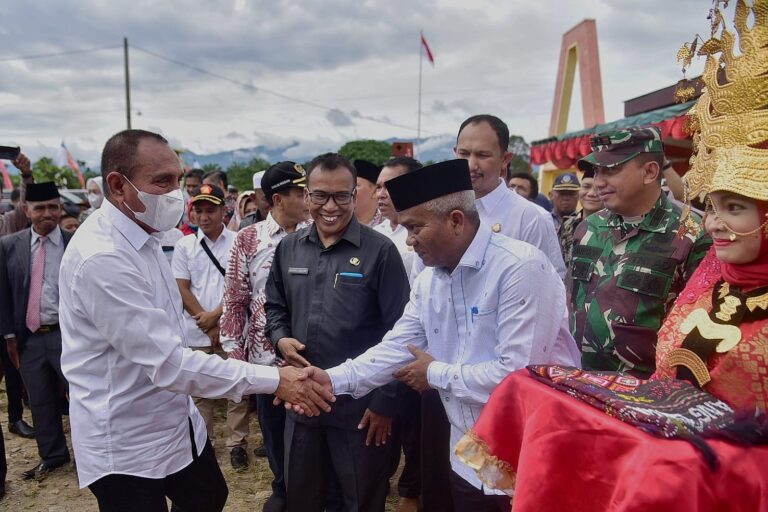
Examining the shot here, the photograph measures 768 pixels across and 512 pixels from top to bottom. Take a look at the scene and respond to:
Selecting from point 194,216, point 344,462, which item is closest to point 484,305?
point 344,462

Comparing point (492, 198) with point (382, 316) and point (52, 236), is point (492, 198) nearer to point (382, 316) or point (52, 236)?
point (382, 316)

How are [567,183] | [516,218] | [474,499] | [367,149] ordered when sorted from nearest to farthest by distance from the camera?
[474,499]
[516,218]
[567,183]
[367,149]

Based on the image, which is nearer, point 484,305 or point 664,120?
point 484,305

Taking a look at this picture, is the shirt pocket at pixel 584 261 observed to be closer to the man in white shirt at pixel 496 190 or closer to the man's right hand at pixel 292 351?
the man in white shirt at pixel 496 190

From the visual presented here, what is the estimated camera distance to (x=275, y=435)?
381cm

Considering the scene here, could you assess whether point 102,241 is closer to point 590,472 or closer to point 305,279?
point 305,279

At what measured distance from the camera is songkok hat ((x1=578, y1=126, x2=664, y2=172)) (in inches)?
105

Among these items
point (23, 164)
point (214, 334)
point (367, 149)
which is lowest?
point (214, 334)

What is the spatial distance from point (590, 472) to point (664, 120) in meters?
8.22

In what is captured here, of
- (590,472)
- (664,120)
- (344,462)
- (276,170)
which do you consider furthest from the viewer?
(664,120)

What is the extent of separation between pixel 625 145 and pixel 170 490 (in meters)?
2.91

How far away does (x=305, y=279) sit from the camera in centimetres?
307

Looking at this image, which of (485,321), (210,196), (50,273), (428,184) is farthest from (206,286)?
(485,321)

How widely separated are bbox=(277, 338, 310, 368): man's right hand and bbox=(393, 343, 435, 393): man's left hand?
0.71m
